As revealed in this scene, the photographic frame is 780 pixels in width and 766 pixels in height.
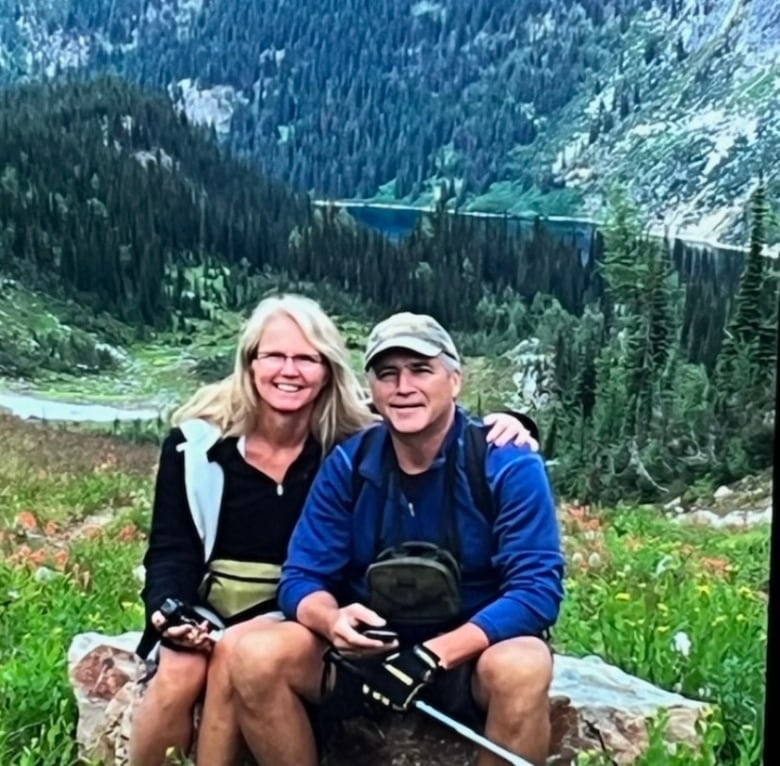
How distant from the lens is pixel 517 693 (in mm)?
1857

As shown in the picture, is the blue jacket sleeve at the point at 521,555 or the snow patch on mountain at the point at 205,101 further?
the snow patch on mountain at the point at 205,101

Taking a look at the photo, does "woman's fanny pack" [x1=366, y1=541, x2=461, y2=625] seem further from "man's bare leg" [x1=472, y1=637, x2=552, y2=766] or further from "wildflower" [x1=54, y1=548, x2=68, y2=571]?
"wildflower" [x1=54, y1=548, x2=68, y2=571]

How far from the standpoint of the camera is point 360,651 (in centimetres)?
187

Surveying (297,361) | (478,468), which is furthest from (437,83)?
(478,468)

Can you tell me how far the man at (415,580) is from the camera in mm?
1858

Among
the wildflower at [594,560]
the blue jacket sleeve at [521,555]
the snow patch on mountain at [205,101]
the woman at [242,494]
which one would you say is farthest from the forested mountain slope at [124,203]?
the wildflower at [594,560]

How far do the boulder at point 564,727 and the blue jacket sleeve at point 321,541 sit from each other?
0.21 metres

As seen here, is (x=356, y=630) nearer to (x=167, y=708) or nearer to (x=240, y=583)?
(x=240, y=583)

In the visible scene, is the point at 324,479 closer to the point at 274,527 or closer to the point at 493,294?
the point at 274,527

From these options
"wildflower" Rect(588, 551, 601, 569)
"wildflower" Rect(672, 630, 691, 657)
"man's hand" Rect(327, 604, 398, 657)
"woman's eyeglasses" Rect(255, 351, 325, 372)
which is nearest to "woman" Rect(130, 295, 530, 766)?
"woman's eyeglasses" Rect(255, 351, 325, 372)

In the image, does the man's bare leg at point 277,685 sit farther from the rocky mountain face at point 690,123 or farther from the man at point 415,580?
the rocky mountain face at point 690,123

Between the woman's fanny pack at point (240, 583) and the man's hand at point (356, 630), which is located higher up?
the woman's fanny pack at point (240, 583)

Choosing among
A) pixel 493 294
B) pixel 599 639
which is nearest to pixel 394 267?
pixel 493 294

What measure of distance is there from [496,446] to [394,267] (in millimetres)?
287
